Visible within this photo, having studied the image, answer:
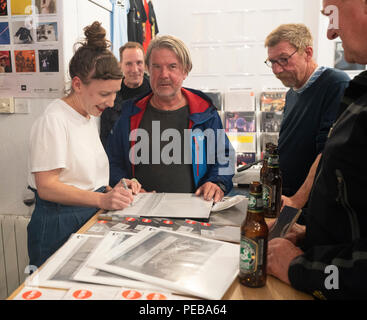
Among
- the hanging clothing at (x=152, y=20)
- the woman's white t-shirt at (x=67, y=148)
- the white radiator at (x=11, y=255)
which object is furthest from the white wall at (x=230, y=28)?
the woman's white t-shirt at (x=67, y=148)

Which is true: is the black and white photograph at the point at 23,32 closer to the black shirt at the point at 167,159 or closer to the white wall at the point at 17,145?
the white wall at the point at 17,145

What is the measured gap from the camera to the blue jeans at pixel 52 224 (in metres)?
1.60

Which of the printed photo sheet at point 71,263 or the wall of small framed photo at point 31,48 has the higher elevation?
the wall of small framed photo at point 31,48

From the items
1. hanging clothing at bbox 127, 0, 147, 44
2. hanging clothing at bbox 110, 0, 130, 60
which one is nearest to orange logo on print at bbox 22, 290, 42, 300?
hanging clothing at bbox 110, 0, 130, 60

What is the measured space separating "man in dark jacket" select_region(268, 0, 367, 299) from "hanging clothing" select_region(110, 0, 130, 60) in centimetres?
256

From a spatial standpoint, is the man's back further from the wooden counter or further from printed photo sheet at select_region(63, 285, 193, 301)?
printed photo sheet at select_region(63, 285, 193, 301)

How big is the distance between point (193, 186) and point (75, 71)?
0.91 meters

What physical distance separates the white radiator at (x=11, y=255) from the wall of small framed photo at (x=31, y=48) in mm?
969

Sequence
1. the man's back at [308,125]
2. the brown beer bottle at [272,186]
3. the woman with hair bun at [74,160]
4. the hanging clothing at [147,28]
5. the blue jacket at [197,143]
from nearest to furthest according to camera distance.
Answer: the brown beer bottle at [272,186]
the woman with hair bun at [74,160]
the man's back at [308,125]
the blue jacket at [197,143]
the hanging clothing at [147,28]

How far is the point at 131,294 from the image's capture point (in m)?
0.87

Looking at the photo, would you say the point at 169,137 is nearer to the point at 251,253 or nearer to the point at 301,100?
the point at 301,100

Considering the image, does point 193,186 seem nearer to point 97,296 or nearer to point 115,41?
point 97,296

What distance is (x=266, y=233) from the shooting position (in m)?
0.95

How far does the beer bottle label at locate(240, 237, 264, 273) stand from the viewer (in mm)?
908
